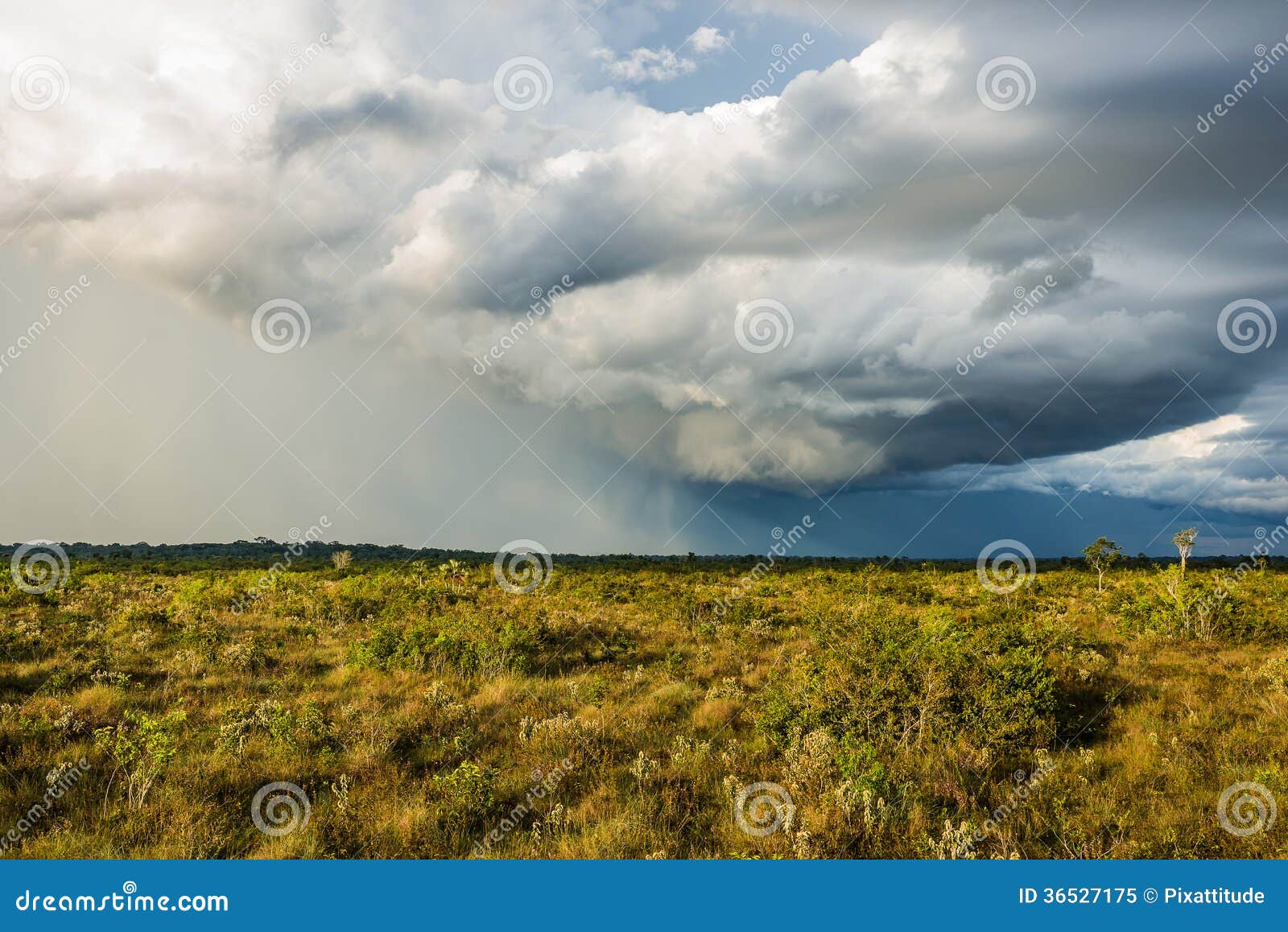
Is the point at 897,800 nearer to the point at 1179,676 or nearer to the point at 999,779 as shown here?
the point at 999,779

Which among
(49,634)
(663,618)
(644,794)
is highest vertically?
(663,618)

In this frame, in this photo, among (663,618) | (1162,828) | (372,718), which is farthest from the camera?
(663,618)

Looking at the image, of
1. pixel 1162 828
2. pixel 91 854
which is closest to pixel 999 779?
pixel 1162 828

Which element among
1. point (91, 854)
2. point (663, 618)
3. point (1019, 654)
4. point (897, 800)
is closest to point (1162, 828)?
point (897, 800)

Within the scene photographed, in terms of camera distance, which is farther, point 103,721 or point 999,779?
point 103,721

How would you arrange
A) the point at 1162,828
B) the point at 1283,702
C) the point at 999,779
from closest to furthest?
the point at 1162,828 → the point at 999,779 → the point at 1283,702

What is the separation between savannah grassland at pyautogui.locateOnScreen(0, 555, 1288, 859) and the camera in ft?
20.1

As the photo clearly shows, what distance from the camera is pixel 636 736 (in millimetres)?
8836

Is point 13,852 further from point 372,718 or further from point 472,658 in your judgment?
point 472,658

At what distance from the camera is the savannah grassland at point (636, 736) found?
6121 millimetres

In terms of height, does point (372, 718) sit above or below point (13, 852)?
above

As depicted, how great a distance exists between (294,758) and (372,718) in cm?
145

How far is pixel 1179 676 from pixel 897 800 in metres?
9.43

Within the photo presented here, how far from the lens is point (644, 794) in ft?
22.7
